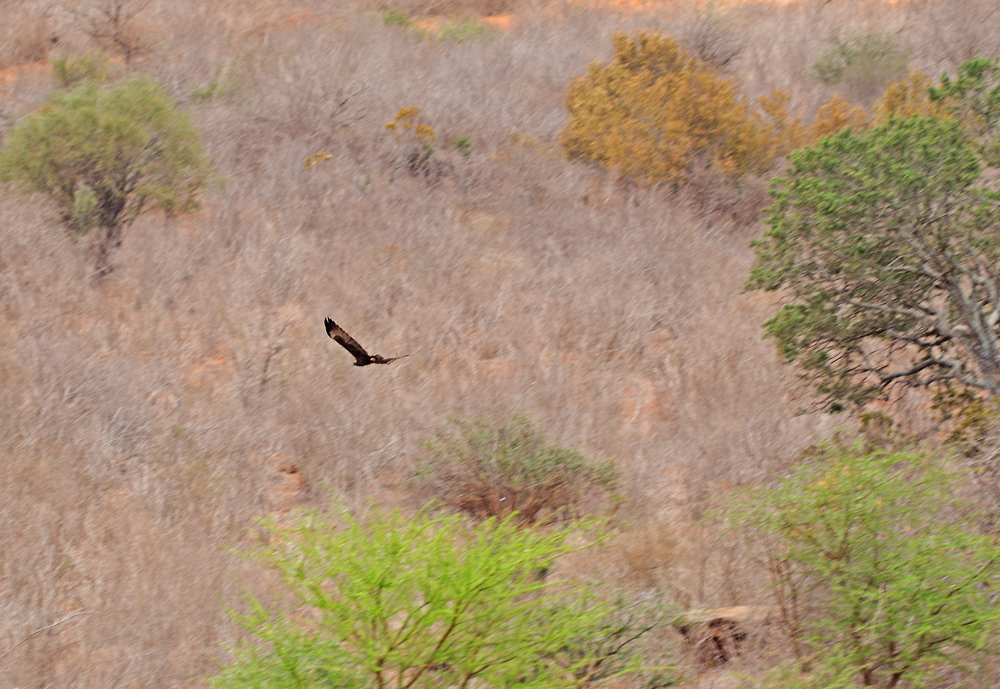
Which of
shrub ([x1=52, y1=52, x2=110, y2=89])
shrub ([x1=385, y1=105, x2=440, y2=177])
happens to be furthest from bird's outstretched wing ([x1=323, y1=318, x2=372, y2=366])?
shrub ([x1=52, y1=52, x2=110, y2=89])

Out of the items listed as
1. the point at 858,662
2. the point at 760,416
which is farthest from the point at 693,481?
the point at 858,662

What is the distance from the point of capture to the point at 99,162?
1014cm

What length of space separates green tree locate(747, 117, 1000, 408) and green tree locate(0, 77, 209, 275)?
658 centimetres

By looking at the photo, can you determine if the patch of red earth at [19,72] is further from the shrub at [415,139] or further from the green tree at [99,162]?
the shrub at [415,139]

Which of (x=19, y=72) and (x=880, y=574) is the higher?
(x=880, y=574)

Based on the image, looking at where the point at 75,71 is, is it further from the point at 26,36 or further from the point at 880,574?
the point at 880,574

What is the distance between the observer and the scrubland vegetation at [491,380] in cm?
454

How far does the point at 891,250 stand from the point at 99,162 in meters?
7.65

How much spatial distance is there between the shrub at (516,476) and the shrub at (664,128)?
20.7ft

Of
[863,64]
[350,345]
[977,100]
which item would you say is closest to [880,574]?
[350,345]

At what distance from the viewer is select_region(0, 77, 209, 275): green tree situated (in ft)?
33.1

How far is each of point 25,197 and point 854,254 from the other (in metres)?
8.22

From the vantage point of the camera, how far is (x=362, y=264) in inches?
395

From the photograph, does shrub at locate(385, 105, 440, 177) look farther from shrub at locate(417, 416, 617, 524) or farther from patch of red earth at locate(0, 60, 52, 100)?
shrub at locate(417, 416, 617, 524)
